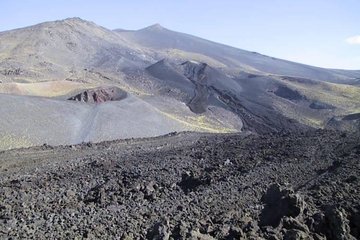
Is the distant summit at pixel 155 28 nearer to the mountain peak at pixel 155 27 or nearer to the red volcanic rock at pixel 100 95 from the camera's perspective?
the mountain peak at pixel 155 27

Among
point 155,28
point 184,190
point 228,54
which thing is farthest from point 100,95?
point 155,28

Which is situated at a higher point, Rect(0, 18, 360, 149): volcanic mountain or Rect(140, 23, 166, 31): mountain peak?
Rect(140, 23, 166, 31): mountain peak

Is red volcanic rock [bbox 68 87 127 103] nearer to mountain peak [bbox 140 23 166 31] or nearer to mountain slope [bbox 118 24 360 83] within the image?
mountain slope [bbox 118 24 360 83]

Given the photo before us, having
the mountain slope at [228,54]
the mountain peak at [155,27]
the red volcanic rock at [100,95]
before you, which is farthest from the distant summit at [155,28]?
the red volcanic rock at [100,95]

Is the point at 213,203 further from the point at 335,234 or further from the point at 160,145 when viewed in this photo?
the point at 160,145

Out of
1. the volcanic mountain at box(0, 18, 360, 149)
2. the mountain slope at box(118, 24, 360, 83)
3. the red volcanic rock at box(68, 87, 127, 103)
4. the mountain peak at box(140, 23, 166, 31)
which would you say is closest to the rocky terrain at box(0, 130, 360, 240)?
the volcanic mountain at box(0, 18, 360, 149)

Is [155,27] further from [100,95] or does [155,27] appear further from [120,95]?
[100,95]
